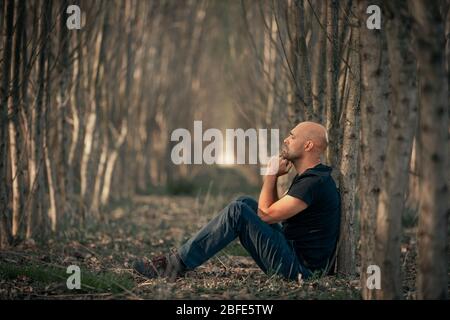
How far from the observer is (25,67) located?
6.11m

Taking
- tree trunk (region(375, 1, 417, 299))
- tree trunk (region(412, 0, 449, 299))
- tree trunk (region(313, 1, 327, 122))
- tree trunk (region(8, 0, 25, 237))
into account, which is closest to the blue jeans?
tree trunk (region(375, 1, 417, 299))

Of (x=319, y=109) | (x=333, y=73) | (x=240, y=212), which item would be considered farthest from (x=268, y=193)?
(x=319, y=109)

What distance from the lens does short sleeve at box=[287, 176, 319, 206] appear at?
14.6ft

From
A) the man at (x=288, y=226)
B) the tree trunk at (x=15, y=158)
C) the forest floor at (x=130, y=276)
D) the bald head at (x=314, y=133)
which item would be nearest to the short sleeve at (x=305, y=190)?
the man at (x=288, y=226)

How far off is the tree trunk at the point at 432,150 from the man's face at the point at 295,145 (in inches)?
52.9

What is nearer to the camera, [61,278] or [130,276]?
[61,278]

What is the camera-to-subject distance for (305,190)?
446 cm

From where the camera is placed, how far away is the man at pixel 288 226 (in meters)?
4.52

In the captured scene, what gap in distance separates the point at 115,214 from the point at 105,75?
2497 millimetres

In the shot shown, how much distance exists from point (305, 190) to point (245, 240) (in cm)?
57

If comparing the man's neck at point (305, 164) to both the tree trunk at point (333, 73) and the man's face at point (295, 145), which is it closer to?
the man's face at point (295, 145)

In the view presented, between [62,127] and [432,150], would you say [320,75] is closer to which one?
[432,150]

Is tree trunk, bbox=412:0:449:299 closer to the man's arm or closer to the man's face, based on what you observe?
the man's arm

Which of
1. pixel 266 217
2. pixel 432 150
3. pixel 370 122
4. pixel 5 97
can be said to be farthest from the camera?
pixel 5 97
